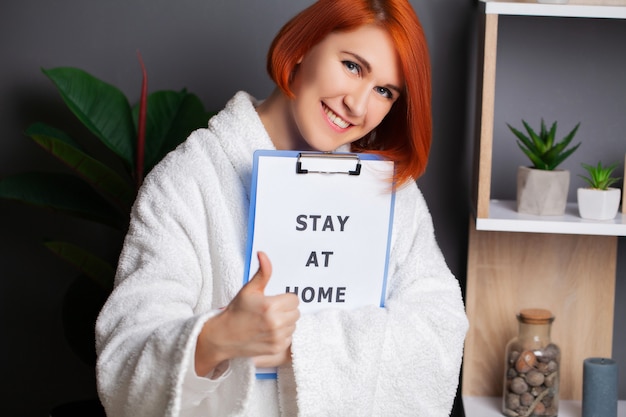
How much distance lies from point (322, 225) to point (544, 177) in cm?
67

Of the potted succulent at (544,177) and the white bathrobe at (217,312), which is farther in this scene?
the potted succulent at (544,177)

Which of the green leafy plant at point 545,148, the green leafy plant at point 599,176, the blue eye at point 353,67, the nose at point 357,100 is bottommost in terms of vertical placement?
the green leafy plant at point 599,176

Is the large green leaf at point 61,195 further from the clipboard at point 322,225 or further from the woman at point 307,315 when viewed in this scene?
the clipboard at point 322,225

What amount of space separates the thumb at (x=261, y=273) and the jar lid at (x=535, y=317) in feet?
3.05

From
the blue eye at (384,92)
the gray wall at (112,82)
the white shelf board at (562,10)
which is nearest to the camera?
the blue eye at (384,92)

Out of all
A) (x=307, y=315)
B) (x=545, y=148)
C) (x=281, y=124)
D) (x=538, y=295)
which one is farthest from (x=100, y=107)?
(x=538, y=295)

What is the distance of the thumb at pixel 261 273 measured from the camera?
111cm

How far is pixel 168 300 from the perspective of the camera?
51.4 inches

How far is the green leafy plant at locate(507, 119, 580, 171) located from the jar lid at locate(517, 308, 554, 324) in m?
0.30

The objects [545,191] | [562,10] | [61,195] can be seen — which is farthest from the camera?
[61,195]

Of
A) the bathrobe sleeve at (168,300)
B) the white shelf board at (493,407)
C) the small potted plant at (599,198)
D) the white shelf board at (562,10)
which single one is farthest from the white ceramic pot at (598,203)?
the bathrobe sleeve at (168,300)

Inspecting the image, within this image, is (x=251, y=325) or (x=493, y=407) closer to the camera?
(x=251, y=325)

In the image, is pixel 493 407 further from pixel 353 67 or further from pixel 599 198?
pixel 353 67

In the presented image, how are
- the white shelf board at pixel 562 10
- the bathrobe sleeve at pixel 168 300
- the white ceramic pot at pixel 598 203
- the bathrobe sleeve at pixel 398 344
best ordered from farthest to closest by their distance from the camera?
the white ceramic pot at pixel 598 203 < the white shelf board at pixel 562 10 < the bathrobe sleeve at pixel 398 344 < the bathrobe sleeve at pixel 168 300
